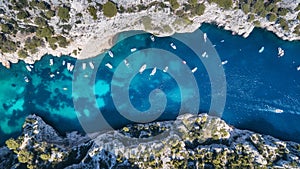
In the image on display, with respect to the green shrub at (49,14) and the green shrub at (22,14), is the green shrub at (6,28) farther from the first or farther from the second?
the green shrub at (49,14)

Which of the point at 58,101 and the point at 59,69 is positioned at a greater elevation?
the point at 59,69

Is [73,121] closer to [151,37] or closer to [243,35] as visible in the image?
[151,37]

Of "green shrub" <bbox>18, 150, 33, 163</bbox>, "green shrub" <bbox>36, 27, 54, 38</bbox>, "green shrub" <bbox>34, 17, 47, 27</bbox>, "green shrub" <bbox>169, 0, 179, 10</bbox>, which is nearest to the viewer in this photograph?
"green shrub" <bbox>18, 150, 33, 163</bbox>

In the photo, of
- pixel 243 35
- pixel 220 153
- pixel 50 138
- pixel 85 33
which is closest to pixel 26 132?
pixel 50 138

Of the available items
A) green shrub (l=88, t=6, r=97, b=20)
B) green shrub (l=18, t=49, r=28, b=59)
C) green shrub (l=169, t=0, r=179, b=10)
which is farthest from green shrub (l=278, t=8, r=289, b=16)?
green shrub (l=18, t=49, r=28, b=59)

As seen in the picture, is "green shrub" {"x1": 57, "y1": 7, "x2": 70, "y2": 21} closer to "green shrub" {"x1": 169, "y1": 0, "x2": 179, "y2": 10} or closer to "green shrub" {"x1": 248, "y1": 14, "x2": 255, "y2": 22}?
"green shrub" {"x1": 169, "y1": 0, "x2": 179, "y2": 10}
